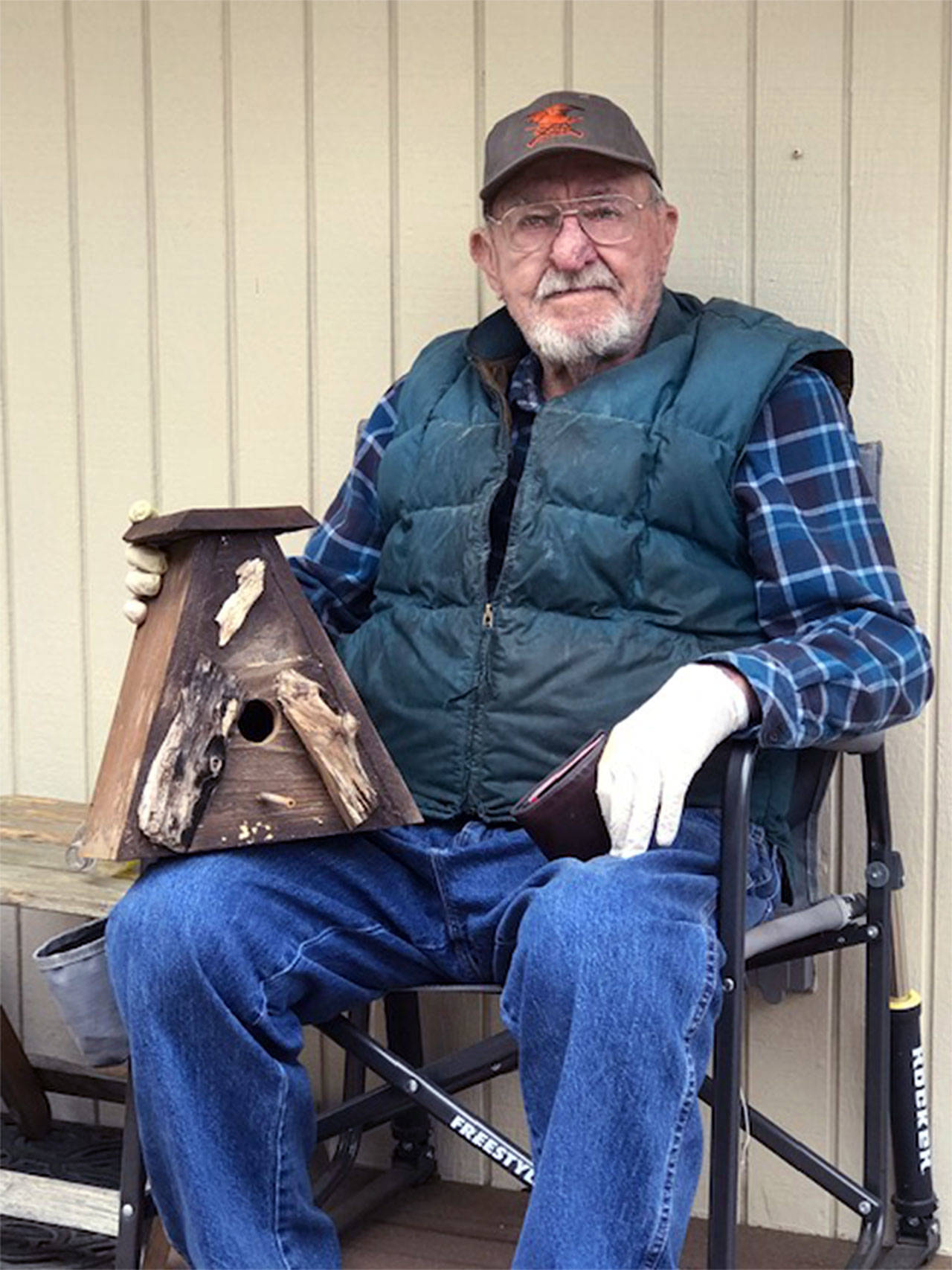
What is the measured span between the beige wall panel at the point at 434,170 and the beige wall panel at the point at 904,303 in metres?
0.57

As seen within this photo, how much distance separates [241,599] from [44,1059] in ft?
4.02

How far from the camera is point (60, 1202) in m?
2.43

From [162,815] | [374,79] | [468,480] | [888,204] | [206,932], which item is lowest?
[206,932]

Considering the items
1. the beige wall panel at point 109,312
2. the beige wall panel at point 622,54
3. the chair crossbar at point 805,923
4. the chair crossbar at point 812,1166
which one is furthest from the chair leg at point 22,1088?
the beige wall panel at point 622,54

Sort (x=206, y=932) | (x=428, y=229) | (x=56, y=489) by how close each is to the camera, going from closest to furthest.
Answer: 1. (x=206, y=932)
2. (x=428, y=229)
3. (x=56, y=489)

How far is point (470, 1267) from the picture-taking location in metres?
2.52

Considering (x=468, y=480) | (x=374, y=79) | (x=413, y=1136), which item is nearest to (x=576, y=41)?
(x=374, y=79)

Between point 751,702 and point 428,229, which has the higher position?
point 428,229

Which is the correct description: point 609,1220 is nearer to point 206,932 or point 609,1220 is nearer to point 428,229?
point 206,932

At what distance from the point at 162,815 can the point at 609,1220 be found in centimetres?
68

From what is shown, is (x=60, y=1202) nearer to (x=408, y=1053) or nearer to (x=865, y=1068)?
(x=408, y=1053)

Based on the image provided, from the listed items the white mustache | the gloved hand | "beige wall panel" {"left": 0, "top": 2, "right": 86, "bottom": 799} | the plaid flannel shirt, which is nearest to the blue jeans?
the plaid flannel shirt

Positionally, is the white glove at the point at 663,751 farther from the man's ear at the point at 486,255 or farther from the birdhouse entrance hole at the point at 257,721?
the man's ear at the point at 486,255

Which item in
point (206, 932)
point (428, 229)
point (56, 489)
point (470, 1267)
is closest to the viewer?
point (206, 932)
